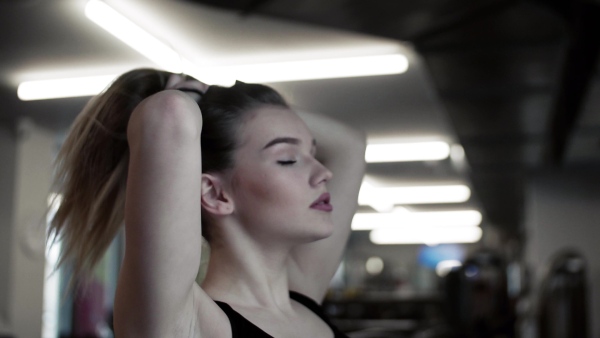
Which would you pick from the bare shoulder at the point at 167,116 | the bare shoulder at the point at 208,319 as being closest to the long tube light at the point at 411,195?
the bare shoulder at the point at 208,319

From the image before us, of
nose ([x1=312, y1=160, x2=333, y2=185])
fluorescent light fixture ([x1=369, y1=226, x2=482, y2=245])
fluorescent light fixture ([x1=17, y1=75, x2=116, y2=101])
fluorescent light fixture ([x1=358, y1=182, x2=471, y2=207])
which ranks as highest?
fluorescent light fixture ([x1=369, y1=226, x2=482, y2=245])

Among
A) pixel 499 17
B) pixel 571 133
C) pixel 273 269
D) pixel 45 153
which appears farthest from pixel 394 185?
pixel 273 269

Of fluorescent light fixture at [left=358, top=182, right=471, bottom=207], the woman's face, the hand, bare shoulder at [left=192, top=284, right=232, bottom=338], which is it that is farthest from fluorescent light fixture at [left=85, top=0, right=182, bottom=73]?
fluorescent light fixture at [left=358, top=182, right=471, bottom=207]

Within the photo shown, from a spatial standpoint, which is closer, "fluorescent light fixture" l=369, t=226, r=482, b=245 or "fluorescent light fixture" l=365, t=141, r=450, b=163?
"fluorescent light fixture" l=365, t=141, r=450, b=163

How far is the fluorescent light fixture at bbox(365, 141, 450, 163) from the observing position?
8383 mm

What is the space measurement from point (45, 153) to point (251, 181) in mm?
→ 7438

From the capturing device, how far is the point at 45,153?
7.98 metres

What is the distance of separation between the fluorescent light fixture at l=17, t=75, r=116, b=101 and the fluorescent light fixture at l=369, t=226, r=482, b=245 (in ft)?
41.5

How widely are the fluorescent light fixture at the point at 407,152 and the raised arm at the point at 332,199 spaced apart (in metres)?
6.89

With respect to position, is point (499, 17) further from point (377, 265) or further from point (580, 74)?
point (377, 265)

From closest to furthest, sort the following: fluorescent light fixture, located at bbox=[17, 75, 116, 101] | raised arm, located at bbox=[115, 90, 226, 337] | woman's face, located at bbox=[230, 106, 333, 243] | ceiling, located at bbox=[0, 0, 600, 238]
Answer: raised arm, located at bbox=[115, 90, 226, 337] < woman's face, located at bbox=[230, 106, 333, 243] < ceiling, located at bbox=[0, 0, 600, 238] < fluorescent light fixture, located at bbox=[17, 75, 116, 101]

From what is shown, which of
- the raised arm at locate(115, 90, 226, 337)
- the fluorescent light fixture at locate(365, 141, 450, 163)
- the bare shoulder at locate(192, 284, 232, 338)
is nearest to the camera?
the raised arm at locate(115, 90, 226, 337)

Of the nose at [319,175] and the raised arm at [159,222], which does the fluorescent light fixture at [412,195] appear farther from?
the raised arm at [159,222]

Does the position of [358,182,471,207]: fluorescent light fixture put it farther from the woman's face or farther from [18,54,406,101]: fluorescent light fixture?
the woman's face
